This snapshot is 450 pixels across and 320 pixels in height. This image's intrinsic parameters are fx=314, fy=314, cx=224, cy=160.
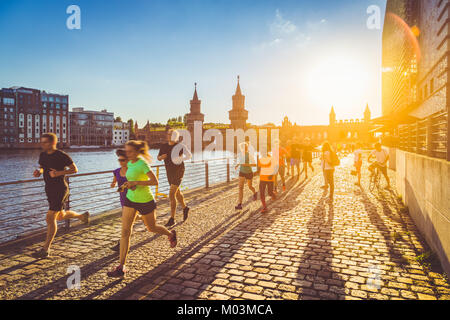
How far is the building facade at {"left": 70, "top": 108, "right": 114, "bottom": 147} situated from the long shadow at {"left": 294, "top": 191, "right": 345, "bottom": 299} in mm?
141100

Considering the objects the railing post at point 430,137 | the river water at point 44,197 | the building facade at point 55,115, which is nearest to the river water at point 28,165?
the river water at point 44,197

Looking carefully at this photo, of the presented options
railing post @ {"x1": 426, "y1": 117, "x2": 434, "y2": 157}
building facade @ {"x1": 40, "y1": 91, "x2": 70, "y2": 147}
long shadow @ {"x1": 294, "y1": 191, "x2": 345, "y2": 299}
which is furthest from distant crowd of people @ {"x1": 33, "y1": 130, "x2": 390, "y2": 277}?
building facade @ {"x1": 40, "y1": 91, "x2": 70, "y2": 147}

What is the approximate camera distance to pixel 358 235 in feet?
19.7

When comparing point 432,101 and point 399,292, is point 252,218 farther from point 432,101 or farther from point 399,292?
point 432,101

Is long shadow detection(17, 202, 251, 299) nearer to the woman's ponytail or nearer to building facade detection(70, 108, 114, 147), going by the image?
the woman's ponytail

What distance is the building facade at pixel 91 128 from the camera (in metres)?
132

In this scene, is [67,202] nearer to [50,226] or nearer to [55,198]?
[50,226]

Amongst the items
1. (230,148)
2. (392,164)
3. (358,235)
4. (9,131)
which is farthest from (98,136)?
(358,235)

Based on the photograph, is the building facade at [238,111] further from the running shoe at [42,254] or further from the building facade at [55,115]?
the running shoe at [42,254]

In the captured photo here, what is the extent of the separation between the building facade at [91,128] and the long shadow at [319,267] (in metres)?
141

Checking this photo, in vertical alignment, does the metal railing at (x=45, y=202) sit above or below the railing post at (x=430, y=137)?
below

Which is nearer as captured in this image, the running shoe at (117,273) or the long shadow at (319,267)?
the long shadow at (319,267)

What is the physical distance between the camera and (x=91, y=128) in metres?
137

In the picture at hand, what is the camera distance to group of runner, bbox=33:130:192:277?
4.09 meters
